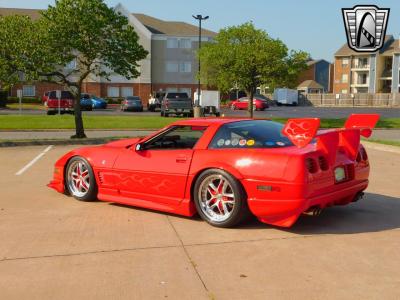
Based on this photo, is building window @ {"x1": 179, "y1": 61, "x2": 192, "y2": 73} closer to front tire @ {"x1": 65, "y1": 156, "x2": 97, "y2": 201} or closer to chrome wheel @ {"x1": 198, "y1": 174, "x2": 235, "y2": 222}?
front tire @ {"x1": 65, "y1": 156, "x2": 97, "y2": 201}

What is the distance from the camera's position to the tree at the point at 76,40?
16094 millimetres

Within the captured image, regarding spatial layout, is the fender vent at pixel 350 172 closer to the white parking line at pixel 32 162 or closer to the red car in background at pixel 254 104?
the white parking line at pixel 32 162

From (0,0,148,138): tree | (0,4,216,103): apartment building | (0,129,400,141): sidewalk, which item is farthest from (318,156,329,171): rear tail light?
(0,4,216,103): apartment building

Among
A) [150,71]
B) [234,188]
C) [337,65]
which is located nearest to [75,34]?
[234,188]

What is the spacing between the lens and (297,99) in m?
69.4

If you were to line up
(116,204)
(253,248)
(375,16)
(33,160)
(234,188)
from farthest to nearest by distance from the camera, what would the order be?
(375,16), (33,160), (116,204), (234,188), (253,248)

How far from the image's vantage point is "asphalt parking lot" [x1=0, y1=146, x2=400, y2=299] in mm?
3787

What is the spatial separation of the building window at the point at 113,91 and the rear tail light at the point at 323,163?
62874 millimetres

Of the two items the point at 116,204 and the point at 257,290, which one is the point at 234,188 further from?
the point at 116,204

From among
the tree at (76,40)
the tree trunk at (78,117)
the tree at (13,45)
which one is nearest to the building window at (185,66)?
the tree at (76,40)

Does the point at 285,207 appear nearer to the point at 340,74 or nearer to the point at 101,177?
the point at 101,177

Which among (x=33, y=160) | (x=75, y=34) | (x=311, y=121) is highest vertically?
(x=75, y=34)

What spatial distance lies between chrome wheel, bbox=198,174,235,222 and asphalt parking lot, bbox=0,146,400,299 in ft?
0.57

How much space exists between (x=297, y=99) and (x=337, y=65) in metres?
21.6
